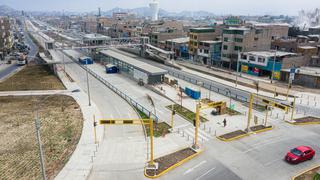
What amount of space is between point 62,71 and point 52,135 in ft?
149

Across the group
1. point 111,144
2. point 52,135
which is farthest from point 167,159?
point 52,135

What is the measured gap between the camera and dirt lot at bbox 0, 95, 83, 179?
997 inches

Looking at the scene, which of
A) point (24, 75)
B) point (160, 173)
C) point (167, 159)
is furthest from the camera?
point (24, 75)

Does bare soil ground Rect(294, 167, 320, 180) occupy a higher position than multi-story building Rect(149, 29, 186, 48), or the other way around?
A: multi-story building Rect(149, 29, 186, 48)

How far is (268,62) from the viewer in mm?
64188

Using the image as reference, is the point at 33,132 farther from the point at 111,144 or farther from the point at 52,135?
the point at 111,144

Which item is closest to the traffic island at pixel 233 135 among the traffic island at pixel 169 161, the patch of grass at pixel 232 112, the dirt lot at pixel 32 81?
the traffic island at pixel 169 161

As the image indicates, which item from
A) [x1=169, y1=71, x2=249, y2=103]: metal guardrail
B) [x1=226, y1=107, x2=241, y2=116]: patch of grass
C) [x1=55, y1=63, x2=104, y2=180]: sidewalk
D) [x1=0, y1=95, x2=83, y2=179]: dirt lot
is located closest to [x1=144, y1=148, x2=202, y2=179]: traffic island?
[x1=55, y1=63, x2=104, y2=180]: sidewalk

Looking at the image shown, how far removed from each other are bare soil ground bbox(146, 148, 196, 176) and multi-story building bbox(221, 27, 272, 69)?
54100 millimetres

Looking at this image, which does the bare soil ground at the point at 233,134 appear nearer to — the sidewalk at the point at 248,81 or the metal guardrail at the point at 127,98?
the metal guardrail at the point at 127,98

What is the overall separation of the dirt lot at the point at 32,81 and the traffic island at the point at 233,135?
1600 inches

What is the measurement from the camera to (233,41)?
249 ft

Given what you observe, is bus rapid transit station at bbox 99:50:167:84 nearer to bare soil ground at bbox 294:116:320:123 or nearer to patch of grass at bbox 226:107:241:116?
patch of grass at bbox 226:107:241:116

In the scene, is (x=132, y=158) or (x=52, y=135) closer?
(x=132, y=158)
